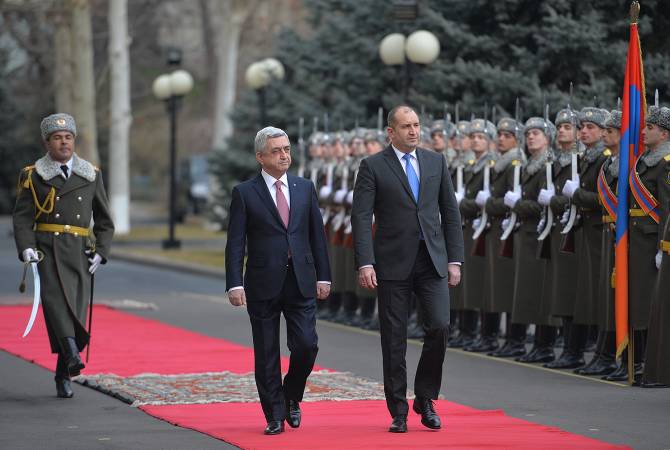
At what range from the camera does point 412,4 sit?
22375 mm

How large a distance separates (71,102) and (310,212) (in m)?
28.5

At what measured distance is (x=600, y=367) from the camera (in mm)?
13656

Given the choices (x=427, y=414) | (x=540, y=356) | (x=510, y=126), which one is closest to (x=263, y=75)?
(x=510, y=126)

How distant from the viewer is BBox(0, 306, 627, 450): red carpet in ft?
32.1

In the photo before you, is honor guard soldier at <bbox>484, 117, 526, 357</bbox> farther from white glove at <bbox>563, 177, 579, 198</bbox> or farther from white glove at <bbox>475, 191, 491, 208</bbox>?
white glove at <bbox>563, 177, 579, 198</bbox>

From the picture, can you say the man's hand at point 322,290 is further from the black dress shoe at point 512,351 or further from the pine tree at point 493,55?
the pine tree at point 493,55

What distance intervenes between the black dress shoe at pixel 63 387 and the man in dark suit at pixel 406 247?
2.90m

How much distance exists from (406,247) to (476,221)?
5589 mm

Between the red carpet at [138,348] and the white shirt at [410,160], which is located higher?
the white shirt at [410,160]

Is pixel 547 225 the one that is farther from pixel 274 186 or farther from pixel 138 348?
pixel 274 186

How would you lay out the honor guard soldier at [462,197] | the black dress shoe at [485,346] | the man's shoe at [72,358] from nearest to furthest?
the man's shoe at [72,358] → the black dress shoe at [485,346] → the honor guard soldier at [462,197]

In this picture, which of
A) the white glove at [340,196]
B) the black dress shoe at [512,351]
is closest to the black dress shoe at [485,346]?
the black dress shoe at [512,351]

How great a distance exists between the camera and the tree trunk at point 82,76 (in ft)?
121

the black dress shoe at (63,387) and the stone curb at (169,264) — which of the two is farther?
the stone curb at (169,264)
